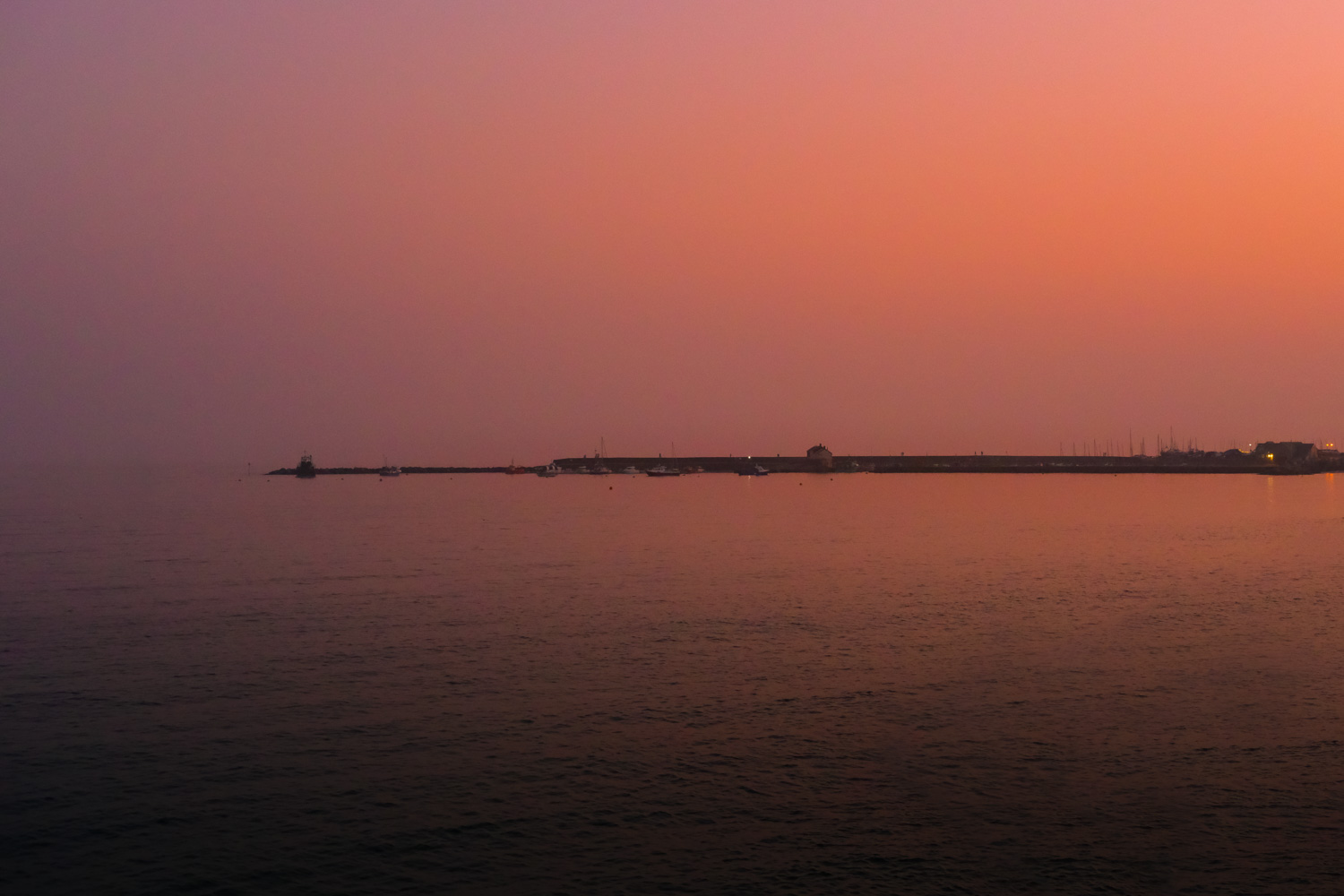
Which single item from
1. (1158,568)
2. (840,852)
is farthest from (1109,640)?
(1158,568)

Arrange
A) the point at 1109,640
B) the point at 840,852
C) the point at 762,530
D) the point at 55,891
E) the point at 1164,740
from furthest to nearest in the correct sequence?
the point at 762,530, the point at 1109,640, the point at 1164,740, the point at 840,852, the point at 55,891

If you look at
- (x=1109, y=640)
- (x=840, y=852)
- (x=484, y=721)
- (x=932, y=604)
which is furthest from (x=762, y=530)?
(x=840, y=852)

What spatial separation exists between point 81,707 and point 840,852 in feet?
66.2

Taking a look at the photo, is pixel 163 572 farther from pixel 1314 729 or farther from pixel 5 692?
pixel 1314 729

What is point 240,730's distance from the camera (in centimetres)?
2494

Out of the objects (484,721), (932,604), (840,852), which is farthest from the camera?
(932,604)

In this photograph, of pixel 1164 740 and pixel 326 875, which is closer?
pixel 326 875

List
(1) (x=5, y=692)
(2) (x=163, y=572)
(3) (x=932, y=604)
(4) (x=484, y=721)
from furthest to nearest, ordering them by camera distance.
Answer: (2) (x=163, y=572) < (3) (x=932, y=604) < (1) (x=5, y=692) < (4) (x=484, y=721)

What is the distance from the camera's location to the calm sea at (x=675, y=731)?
17.3 meters

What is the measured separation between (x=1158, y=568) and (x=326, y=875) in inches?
2099

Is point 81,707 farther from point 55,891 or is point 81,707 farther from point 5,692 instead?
point 55,891

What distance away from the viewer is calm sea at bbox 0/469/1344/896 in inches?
680

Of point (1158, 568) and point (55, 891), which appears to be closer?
point (55, 891)

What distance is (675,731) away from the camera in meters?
24.8
